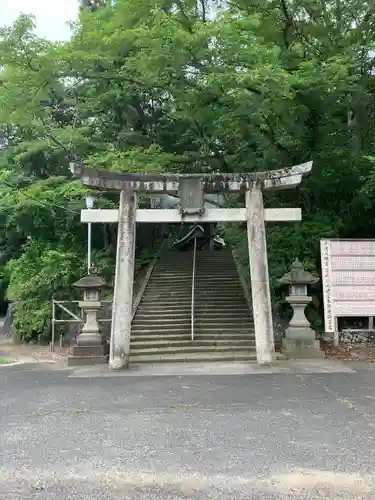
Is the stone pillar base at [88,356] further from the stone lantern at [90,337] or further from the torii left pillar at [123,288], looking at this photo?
the torii left pillar at [123,288]

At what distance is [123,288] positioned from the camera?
34.2 feet

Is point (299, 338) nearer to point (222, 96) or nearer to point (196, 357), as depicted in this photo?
point (196, 357)

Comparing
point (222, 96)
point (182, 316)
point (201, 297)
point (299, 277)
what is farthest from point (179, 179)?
point (201, 297)

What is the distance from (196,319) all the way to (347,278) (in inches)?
166

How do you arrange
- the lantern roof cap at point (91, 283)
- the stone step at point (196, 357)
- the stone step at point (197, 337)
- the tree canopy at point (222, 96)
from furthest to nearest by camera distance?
the stone step at point (197, 337) → the lantern roof cap at point (91, 283) → the stone step at point (196, 357) → the tree canopy at point (222, 96)

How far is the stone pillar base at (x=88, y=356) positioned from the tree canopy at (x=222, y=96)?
470cm

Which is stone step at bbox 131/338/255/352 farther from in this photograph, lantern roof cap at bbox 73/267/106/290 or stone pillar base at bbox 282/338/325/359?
lantern roof cap at bbox 73/267/106/290

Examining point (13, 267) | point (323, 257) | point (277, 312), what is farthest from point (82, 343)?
point (13, 267)

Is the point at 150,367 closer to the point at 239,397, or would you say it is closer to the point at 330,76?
the point at 239,397

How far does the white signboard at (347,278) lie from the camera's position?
1126 cm

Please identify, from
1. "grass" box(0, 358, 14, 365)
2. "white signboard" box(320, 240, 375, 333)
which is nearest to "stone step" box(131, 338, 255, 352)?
"white signboard" box(320, 240, 375, 333)

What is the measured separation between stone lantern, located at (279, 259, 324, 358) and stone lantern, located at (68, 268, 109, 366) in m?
4.39

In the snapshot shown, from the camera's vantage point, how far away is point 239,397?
7000mm

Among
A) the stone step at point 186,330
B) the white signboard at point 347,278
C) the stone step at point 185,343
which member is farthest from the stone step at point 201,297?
the white signboard at point 347,278
